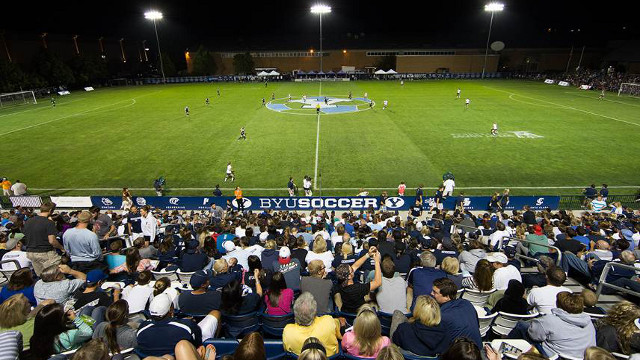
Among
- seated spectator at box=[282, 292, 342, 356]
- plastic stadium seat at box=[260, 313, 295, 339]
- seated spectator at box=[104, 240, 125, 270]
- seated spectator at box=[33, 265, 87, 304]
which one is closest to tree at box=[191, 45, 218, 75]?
seated spectator at box=[104, 240, 125, 270]

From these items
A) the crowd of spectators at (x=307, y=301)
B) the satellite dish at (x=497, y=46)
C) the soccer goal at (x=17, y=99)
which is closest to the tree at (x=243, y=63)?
the soccer goal at (x=17, y=99)

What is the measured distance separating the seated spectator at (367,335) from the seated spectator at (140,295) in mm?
3943

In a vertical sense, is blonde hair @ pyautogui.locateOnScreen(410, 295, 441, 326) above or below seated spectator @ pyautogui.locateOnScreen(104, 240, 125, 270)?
above

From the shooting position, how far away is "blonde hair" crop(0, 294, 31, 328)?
4750 millimetres

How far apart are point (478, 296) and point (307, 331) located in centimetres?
378

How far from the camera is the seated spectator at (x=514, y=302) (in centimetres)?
590

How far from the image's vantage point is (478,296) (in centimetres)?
663

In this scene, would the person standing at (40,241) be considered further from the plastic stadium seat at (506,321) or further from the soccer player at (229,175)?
the soccer player at (229,175)

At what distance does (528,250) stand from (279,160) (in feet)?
63.0

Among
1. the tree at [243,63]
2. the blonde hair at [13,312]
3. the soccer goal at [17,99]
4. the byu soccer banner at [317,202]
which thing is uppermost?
the tree at [243,63]

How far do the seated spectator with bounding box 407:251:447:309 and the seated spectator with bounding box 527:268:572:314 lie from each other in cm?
159

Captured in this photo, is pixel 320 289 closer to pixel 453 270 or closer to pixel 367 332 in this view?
pixel 367 332

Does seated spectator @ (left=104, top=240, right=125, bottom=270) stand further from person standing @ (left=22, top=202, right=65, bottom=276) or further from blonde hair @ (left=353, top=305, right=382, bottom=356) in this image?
blonde hair @ (left=353, top=305, right=382, bottom=356)

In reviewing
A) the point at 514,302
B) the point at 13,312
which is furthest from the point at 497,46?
the point at 13,312
